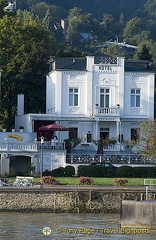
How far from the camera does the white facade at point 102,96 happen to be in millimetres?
77250

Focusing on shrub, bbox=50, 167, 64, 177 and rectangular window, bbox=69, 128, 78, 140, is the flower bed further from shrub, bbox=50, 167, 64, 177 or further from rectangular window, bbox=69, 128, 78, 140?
rectangular window, bbox=69, 128, 78, 140

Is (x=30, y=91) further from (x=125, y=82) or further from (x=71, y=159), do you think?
(x=71, y=159)

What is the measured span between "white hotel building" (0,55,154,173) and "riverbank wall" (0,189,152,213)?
66.9 ft

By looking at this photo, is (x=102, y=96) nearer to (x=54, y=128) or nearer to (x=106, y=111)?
(x=106, y=111)

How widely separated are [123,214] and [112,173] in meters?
18.0

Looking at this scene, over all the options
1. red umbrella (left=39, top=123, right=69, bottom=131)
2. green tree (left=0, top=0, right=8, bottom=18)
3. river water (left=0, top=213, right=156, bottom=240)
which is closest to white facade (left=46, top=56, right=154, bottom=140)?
red umbrella (left=39, top=123, right=69, bottom=131)

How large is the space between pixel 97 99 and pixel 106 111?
1.60 m

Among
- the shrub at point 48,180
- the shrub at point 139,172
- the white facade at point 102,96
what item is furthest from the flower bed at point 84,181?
the white facade at point 102,96

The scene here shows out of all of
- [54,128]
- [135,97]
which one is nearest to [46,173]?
[54,128]

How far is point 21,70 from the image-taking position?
287 ft

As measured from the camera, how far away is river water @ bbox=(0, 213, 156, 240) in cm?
4578

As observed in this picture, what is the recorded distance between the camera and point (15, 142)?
230ft

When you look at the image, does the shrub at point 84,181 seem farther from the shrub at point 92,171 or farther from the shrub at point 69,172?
the shrub at point 69,172

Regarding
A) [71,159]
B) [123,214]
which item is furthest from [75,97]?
[123,214]
